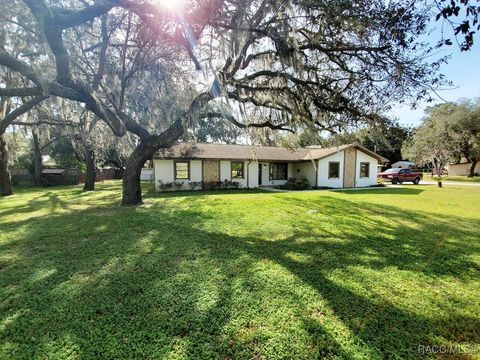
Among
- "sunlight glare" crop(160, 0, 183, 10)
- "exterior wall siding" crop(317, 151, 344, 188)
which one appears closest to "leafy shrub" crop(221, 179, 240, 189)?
"exterior wall siding" crop(317, 151, 344, 188)

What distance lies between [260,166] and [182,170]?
621 cm

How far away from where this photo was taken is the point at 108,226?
6469 mm

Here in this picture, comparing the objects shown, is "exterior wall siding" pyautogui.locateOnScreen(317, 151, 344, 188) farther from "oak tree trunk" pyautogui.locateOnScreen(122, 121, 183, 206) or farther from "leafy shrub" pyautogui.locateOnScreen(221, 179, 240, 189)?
"oak tree trunk" pyautogui.locateOnScreen(122, 121, 183, 206)

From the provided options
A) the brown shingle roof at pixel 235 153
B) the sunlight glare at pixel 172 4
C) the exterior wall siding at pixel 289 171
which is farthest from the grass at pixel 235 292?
the brown shingle roof at pixel 235 153

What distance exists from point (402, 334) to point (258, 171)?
55.4 feet

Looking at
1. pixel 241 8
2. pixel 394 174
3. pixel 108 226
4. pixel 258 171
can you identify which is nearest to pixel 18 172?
pixel 258 171

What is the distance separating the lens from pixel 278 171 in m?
20.7

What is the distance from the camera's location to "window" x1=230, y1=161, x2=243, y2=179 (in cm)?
1792

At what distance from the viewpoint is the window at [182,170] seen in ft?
52.9

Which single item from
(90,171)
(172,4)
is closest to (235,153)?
(90,171)

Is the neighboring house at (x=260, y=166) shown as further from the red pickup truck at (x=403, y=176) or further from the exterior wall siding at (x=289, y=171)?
the red pickup truck at (x=403, y=176)

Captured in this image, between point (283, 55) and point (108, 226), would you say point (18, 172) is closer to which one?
point (108, 226)

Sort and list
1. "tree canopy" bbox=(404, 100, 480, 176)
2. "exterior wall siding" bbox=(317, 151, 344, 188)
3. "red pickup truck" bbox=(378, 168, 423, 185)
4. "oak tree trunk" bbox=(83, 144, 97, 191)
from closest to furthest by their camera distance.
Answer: "oak tree trunk" bbox=(83, 144, 97, 191) < "exterior wall siding" bbox=(317, 151, 344, 188) < "red pickup truck" bbox=(378, 168, 423, 185) < "tree canopy" bbox=(404, 100, 480, 176)

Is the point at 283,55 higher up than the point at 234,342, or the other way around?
the point at 283,55
